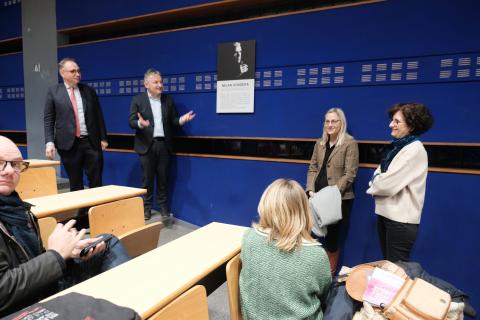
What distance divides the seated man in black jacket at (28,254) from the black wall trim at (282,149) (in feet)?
6.53

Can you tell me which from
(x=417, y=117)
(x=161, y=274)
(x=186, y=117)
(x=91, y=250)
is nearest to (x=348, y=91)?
(x=417, y=117)

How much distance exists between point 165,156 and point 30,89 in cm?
279

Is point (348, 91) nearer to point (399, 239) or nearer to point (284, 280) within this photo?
point (399, 239)

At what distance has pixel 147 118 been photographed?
3.44 meters

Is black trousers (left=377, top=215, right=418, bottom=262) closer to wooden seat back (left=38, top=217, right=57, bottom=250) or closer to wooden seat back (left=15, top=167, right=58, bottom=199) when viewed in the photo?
wooden seat back (left=38, top=217, right=57, bottom=250)

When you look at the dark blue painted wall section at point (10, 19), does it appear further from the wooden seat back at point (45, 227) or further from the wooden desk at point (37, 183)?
the wooden seat back at point (45, 227)

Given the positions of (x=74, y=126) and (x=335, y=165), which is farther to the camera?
(x=74, y=126)

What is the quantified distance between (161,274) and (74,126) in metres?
2.31

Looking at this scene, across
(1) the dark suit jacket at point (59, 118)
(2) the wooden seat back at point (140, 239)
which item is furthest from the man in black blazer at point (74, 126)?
(2) the wooden seat back at point (140, 239)

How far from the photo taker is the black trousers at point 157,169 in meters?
3.47

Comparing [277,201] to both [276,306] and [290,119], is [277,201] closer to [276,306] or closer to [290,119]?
[276,306]

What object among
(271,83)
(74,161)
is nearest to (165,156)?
(74,161)

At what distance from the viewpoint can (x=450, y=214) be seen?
246 cm

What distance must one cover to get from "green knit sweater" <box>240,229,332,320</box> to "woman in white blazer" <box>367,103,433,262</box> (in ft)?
2.88
